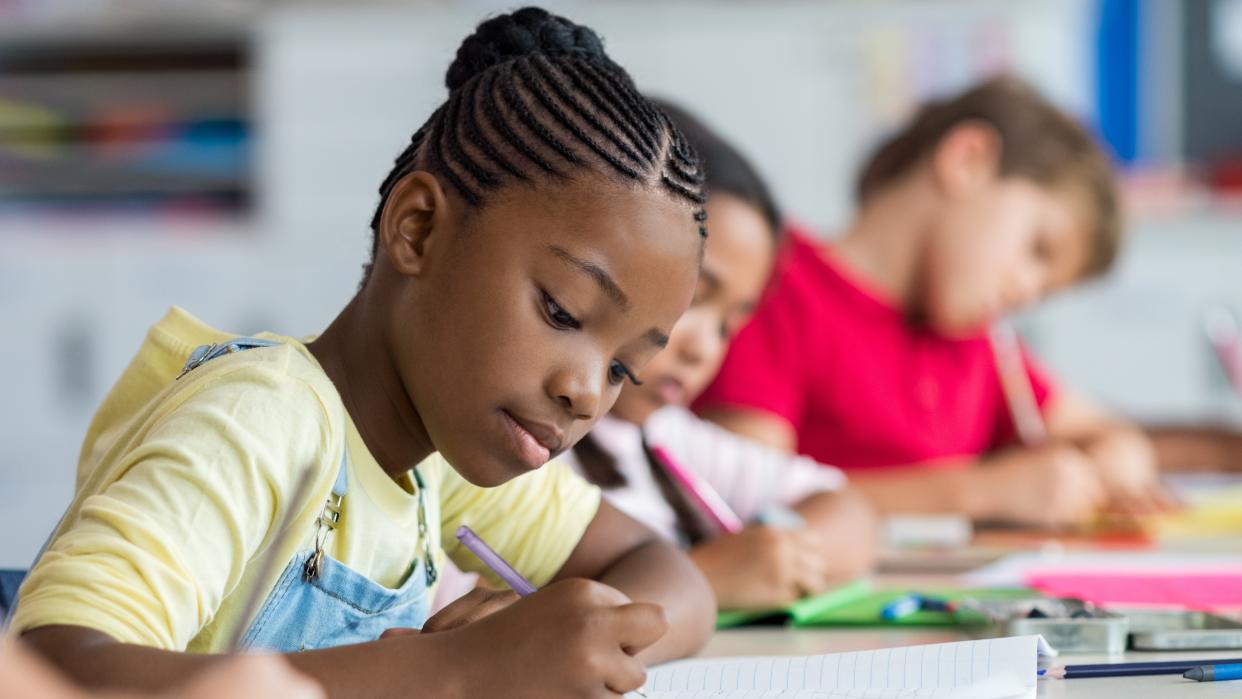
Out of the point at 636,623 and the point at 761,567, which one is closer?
the point at 636,623

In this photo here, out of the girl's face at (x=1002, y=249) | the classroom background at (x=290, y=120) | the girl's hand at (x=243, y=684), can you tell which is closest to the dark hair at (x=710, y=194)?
the girl's face at (x=1002, y=249)

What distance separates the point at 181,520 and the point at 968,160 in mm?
1436

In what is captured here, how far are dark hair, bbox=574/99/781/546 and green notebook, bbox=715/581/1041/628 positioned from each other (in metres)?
0.14

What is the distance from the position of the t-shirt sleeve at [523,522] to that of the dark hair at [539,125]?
174 mm

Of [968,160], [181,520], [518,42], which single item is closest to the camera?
[181,520]

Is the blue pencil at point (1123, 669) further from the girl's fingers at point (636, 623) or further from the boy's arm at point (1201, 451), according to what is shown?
the boy's arm at point (1201, 451)

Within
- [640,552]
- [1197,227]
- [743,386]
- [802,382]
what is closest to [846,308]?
[802,382]

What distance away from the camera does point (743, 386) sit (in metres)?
1.62

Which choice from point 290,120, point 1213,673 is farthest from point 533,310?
point 290,120

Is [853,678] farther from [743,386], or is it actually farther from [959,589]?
[743,386]

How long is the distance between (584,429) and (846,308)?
1166 mm

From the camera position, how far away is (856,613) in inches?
35.6

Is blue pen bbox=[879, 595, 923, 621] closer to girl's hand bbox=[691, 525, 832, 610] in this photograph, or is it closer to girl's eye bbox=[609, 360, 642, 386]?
girl's hand bbox=[691, 525, 832, 610]

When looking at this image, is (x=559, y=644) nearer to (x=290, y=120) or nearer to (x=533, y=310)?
(x=533, y=310)
